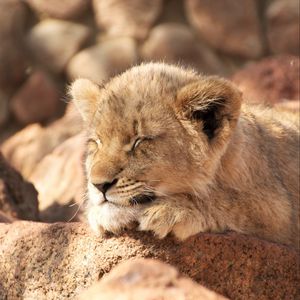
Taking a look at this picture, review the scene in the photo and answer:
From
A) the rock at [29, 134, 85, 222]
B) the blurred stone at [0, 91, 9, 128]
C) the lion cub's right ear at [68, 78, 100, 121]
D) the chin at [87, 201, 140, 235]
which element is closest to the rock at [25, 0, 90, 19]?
the blurred stone at [0, 91, 9, 128]

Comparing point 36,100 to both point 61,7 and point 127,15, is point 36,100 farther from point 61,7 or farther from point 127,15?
point 127,15

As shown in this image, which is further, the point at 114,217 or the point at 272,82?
the point at 272,82

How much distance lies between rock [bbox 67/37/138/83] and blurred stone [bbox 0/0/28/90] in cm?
61

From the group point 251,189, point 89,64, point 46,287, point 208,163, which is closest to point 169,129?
point 208,163

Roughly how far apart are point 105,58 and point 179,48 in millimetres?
810

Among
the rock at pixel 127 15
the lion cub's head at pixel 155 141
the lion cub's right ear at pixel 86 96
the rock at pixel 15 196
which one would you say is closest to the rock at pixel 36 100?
the rock at pixel 127 15

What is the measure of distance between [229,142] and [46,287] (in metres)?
1.13

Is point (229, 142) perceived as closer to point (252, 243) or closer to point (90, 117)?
point (252, 243)

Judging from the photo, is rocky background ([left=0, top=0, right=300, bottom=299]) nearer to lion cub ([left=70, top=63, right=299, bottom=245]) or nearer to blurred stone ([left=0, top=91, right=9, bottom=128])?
blurred stone ([left=0, top=91, right=9, bottom=128])

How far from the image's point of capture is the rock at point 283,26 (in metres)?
7.47

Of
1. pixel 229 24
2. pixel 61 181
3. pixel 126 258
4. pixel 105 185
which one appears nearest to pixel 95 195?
pixel 105 185

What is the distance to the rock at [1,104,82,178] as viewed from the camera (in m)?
7.58

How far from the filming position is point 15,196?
4891 millimetres

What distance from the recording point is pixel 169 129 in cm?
336
